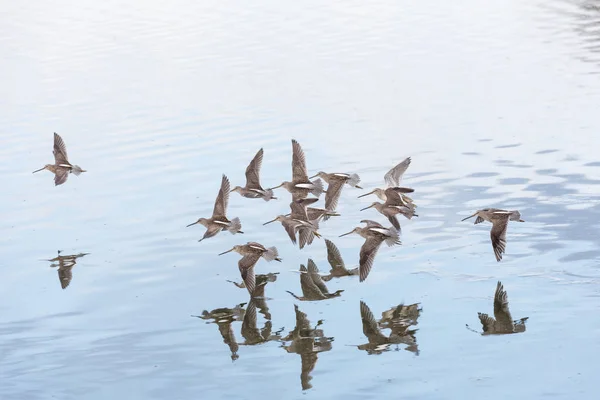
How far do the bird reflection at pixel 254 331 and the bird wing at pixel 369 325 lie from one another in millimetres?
1015

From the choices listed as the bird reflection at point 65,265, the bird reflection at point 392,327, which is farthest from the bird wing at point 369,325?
the bird reflection at point 65,265

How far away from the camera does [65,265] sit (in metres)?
15.6

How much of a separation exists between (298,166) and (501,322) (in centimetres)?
473

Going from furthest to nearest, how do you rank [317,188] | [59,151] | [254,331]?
[59,151], [317,188], [254,331]

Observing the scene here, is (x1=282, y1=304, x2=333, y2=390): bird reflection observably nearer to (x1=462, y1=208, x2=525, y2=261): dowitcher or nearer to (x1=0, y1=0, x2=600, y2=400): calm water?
(x1=0, y1=0, x2=600, y2=400): calm water

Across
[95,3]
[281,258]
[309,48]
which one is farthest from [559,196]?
[95,3]

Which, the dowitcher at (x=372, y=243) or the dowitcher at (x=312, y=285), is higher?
the dowitcher at (x=372, y=243)

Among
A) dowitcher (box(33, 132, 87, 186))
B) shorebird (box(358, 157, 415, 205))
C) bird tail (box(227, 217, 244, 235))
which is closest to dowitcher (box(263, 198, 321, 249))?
bird tail (box(227, 217, 244, 235))

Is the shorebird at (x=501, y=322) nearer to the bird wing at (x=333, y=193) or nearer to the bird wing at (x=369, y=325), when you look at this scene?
the bird wing at (x=369, y=325)

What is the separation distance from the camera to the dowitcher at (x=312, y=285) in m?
14.0

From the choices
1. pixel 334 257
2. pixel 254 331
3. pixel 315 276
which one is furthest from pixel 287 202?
pixel 254 331

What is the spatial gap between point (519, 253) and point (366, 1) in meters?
27.8

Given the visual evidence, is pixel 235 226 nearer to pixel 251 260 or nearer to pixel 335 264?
pixel 251 260

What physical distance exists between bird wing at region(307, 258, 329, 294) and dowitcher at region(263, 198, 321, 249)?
0.41m
